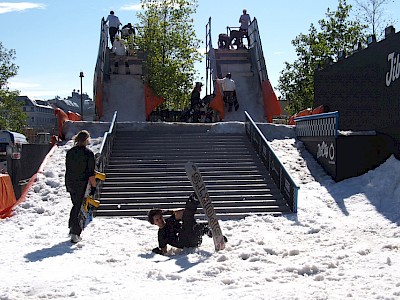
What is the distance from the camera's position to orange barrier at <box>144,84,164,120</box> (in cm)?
2278

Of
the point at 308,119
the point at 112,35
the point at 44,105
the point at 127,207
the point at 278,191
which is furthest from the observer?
the point at 44,105

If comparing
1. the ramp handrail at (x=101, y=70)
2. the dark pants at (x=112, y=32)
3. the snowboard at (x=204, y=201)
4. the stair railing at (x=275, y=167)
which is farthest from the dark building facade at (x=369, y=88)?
the dark pants at (x=112, y=32)

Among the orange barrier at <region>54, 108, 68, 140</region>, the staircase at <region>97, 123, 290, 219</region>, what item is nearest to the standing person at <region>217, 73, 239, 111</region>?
the staircase at <region>97, 123, 290, 219</region>

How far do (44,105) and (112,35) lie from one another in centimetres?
10129

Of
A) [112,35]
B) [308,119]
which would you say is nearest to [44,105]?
[112,35]

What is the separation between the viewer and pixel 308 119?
1512 centimetres

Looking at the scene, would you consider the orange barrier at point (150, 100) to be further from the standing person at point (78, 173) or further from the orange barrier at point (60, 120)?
the standing person at point (78, 173)

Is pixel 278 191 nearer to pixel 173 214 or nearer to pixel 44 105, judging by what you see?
pixel 173 214

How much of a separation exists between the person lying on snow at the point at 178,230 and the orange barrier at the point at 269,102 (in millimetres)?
13912

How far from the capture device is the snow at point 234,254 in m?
5.79

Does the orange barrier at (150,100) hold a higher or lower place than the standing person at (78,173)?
higher

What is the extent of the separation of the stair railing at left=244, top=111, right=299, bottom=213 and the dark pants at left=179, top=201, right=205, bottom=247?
343 centimetres

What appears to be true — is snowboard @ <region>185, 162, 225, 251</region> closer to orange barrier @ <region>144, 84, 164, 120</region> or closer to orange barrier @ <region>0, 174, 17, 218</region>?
orange barrier @ <region>0, 174, 17, 218</region>

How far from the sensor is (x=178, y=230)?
7.92m
